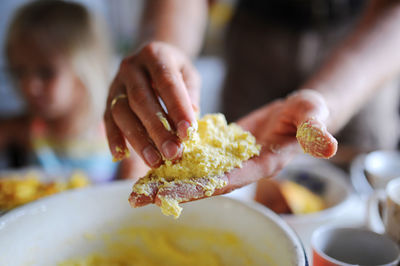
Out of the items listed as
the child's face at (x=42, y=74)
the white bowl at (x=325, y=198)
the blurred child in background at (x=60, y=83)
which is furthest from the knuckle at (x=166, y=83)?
the child's face at (x=42, y=74)

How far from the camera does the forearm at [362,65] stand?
2.84 feet

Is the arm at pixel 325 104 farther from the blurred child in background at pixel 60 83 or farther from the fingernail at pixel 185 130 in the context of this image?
the blurred child in background at pixel 60 83

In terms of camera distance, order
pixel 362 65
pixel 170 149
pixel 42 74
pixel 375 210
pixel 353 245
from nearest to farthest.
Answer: pixel 170 149 < pixel 353 245 < pixel 375 210 < pixel 362 65 < pixel 42 74

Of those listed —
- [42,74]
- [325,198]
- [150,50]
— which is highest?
[150,50]

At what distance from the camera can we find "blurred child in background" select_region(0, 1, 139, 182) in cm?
154

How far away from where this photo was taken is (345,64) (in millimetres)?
912

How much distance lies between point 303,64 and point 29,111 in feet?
4.44

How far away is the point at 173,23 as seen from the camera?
106 centimetres

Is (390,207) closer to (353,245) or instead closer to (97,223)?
(353,245)

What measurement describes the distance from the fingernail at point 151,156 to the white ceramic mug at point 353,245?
294 millimetres

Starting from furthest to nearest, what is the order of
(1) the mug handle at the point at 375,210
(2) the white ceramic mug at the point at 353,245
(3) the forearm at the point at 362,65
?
(3) the forearm at the point at 362,65 → (1) the mug handle at the point at 375,210 → (2) the white ceramic mug at the point at 353,245

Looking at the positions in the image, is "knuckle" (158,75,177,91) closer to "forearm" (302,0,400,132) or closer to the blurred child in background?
"forearm" (302,0,400,132)

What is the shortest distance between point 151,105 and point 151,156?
3.4 inches

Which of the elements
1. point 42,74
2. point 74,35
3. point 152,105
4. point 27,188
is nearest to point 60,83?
point 42,74
